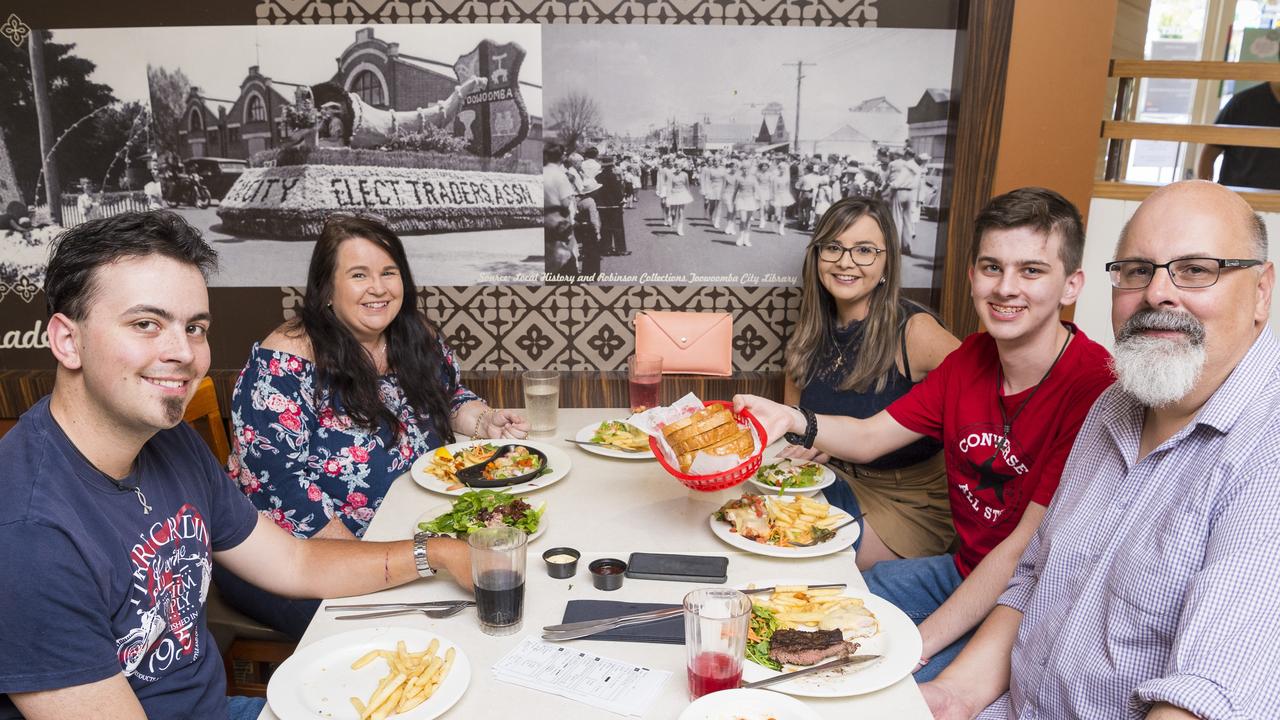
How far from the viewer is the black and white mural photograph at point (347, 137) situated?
335 cm

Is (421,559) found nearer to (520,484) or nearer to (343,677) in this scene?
(343,677)

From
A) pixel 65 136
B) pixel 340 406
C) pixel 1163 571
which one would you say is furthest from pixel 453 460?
pixel 65 136

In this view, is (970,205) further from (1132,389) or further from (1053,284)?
(1132,389)

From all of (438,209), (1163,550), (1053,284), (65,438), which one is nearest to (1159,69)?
(1053,284)

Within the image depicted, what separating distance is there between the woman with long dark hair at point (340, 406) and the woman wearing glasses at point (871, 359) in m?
1.11

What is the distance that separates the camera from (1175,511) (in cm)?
140

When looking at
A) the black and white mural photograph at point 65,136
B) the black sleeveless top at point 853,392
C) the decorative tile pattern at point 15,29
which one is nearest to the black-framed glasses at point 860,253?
the black sleeveless top at point 853,392

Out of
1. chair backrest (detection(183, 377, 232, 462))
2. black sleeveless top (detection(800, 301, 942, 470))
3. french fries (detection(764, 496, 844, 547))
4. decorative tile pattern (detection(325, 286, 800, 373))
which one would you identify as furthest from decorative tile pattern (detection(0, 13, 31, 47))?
french fries (detection(764, 496, 844, 547))

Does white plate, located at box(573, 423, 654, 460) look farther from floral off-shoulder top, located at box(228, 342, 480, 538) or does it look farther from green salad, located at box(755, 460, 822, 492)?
floral off-shoulder top, located at box(228, 342, 480, 538)

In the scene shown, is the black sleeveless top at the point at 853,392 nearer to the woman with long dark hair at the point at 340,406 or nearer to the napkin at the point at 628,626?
the woman with long dark hair at the point at 340,406

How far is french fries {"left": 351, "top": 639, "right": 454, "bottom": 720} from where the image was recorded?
4.16 feet

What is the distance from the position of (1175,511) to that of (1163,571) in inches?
4.1

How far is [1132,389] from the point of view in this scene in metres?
1.49

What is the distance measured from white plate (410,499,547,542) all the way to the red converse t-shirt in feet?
3.76
